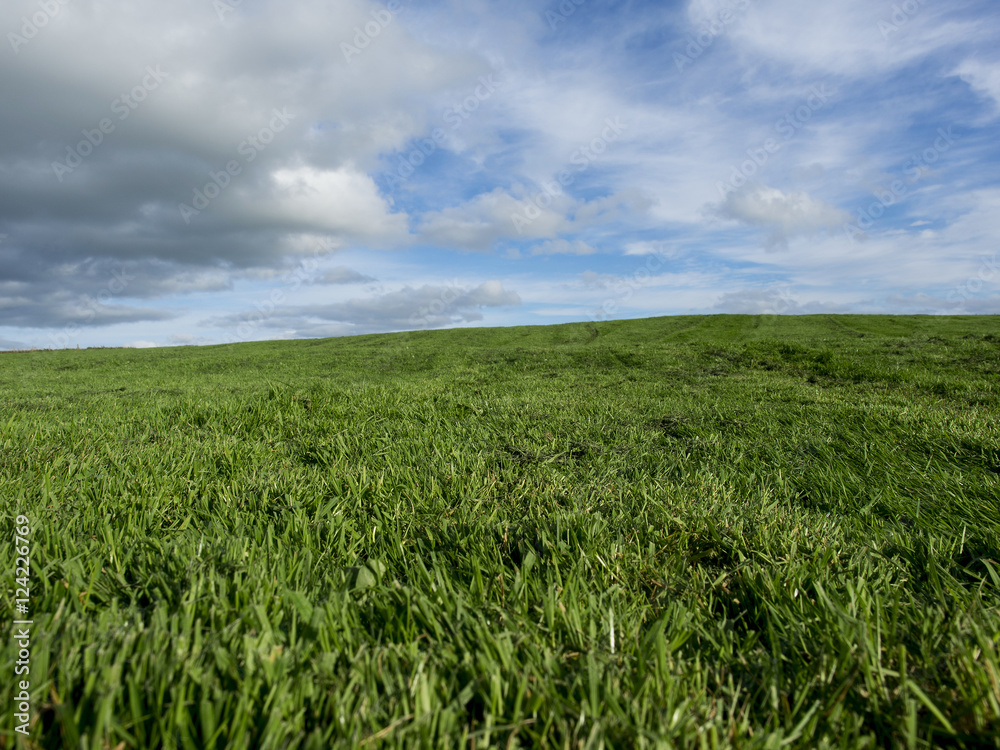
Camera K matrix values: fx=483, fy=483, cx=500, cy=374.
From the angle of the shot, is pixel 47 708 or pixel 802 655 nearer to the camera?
pixel 47 708

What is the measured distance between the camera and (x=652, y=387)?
9.91m

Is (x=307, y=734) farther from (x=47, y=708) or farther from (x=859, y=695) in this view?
(x=859, y=695)

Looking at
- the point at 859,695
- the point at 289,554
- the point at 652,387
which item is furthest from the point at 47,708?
the point at 652,387

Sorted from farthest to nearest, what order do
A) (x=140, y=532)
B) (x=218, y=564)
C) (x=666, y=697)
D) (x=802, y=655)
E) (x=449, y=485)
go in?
(x=449, y=485)
(x=140, y=532)
(x=218, y=564)
(x=802, y=655)
(x=666, y=697)

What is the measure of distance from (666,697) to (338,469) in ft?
9.80

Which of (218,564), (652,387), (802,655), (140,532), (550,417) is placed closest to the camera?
(802,655)

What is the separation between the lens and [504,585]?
2.11 meters

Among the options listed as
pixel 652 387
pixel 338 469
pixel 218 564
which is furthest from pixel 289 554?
pixel 652 387

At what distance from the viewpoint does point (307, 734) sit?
1.24 metres

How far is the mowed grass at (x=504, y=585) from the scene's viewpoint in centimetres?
130

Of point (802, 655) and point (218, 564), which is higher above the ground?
point (218, 564)

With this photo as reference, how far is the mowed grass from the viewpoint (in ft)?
Result: 4.25

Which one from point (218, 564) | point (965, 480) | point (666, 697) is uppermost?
point (218, 564)

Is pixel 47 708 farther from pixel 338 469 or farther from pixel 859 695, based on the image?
pixel 338 469
